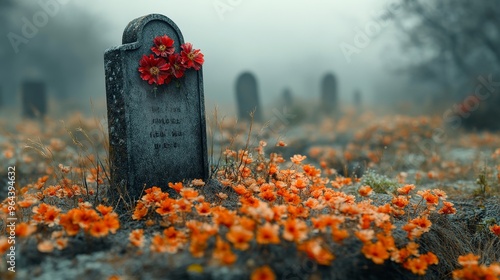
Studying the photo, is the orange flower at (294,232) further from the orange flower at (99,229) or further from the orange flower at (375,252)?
the orange flower at (99,229)

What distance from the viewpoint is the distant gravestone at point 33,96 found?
15.5 metres

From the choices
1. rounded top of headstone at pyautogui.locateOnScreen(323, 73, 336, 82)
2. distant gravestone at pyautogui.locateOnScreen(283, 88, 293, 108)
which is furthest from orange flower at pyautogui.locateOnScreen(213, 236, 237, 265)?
distant gravestone at pyautogui.locateOnScreen(283, 88, 293, 108)

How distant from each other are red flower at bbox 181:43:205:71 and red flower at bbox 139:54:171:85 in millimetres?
211

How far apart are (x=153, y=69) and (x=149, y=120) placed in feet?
1.49

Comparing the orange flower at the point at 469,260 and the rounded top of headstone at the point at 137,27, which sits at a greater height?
the rounded top of headstone at the point at 137,27

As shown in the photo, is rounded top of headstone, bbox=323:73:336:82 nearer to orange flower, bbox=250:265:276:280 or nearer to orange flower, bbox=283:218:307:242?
orange flower, bbox=283:218:307:242

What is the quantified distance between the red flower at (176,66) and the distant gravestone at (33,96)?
1328 centimetres

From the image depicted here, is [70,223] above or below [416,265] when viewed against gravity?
above

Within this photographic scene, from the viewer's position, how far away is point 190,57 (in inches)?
160

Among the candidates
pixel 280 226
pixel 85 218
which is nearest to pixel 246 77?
pixel 280 226

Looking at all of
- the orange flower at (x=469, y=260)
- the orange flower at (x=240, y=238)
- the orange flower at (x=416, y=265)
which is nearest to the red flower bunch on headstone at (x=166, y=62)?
the orange flower at (x=240, y=238)

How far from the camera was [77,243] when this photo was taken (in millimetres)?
2635

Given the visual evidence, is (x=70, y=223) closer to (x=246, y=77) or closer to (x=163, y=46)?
(x=163, y=46)

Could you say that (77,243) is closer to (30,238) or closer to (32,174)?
(30,238)
